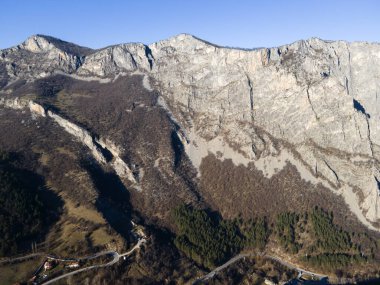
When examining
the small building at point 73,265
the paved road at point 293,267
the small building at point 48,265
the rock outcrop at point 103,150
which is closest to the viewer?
the small building at point 48,265

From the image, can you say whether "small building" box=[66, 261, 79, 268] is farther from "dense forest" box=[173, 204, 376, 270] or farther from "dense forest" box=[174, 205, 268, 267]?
"dense forest" box=[173, 204, 376, 270]

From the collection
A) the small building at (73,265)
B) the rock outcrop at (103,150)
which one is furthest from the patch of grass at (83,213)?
the rock outcrop at (103,150)

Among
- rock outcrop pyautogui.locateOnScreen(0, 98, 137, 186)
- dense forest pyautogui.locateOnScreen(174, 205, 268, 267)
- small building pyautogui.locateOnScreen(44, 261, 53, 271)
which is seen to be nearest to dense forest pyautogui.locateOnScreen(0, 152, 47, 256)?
small building pyautogui.locateOnScreen(44, 261, 53, 271)

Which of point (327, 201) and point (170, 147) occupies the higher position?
point (170, 147)

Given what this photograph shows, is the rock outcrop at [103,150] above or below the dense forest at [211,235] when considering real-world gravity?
above

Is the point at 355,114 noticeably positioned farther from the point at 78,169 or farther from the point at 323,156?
the point at 78,169

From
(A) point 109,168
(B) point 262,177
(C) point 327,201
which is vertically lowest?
(C) point 327,201

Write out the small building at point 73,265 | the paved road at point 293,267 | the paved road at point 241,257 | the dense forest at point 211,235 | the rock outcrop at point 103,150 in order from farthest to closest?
the rock outcrop at point 103,150, the dense forest at point 211,235, the paved road at point 293,267, the paved road at point 241,257, the small building at point 73,265

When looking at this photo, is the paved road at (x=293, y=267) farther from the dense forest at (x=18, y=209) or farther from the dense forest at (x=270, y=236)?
the dense forest at (x=18, y=209)

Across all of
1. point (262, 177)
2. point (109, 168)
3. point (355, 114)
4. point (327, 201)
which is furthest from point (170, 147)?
point (355, 114)
